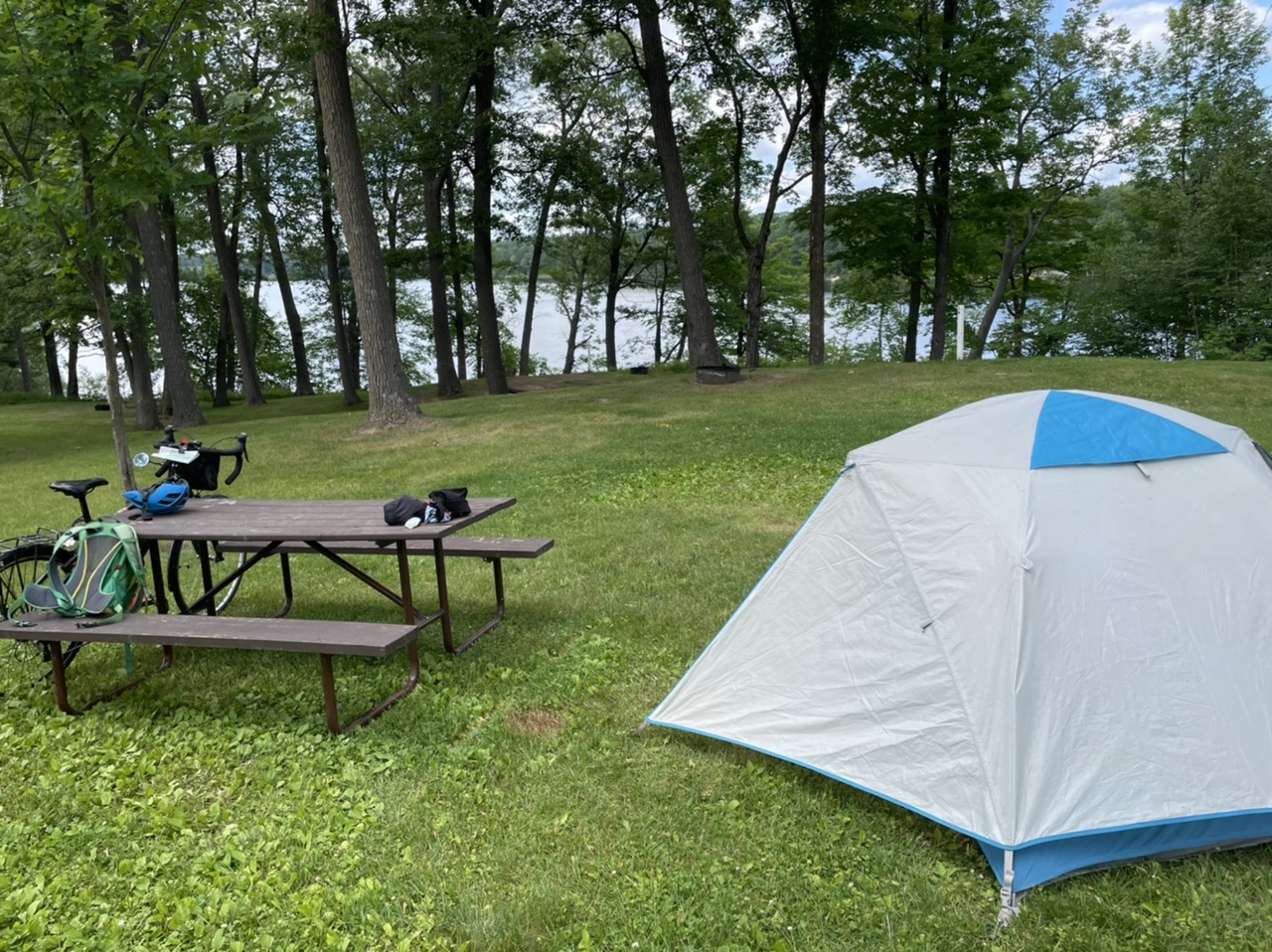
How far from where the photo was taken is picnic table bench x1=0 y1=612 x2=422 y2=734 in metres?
3.60

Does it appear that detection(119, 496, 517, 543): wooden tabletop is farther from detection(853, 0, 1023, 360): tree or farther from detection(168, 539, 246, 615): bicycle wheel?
detection(853, 0, 1023, 360): tree

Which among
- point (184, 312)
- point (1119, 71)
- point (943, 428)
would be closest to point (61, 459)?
point (943, 428)

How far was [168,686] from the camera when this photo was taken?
174 inches

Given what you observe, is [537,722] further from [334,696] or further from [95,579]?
[95,579]

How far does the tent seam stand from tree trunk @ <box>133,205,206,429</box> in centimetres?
1798

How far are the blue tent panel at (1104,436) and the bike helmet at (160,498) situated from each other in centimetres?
443

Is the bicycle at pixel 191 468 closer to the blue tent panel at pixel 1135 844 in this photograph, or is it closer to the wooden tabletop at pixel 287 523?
the wooden tabletop at pixel 287 523

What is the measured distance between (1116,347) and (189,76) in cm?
2795

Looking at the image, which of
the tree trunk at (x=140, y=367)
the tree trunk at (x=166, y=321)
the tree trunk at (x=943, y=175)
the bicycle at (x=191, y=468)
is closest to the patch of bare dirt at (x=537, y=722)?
the bicycle at (x=191, y=468)

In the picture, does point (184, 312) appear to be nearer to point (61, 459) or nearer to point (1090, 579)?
point (61, 459)

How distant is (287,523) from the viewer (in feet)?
14.5

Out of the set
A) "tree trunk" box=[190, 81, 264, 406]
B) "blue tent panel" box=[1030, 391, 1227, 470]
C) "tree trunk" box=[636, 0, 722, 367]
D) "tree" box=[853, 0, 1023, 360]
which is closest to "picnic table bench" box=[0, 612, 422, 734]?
"blue tent panel" box=[1030, 391, 1227, 470]

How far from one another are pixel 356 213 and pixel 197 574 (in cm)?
768

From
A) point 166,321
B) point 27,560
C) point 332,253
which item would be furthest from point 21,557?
Answer: point 332,253
